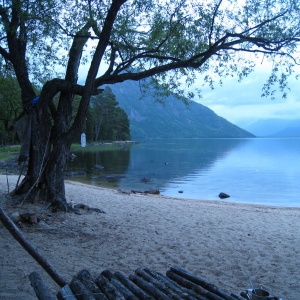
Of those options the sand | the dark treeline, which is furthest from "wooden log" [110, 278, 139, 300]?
the dark treeline

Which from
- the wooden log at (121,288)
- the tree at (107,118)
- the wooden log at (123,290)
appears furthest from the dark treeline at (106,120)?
the wooden log at (123,290)

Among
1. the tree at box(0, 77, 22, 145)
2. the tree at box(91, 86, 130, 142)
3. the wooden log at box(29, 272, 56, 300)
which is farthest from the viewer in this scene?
the tree at box(91, 86, 130, 142)

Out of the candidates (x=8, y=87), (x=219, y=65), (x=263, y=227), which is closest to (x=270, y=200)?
(x=263, y=227)

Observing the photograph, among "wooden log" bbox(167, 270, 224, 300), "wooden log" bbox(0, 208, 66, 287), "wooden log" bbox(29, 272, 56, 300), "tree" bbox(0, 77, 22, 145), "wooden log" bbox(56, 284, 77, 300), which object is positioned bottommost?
"wooden log" bbox(167, 270, 224, 300)

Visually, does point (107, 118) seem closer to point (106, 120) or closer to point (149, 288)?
point (106, 120)

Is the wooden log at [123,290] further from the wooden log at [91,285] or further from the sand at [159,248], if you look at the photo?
the sand at [159,248]

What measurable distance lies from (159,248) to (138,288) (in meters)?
3.55

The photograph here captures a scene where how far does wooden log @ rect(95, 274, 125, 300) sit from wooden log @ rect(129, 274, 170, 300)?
429 mm

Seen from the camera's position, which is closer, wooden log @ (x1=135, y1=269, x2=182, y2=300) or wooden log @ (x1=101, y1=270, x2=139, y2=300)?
wooden log @ (x1=101, y1=270, x2=139, y2=300)

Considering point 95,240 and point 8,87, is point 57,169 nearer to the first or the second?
point 95,240

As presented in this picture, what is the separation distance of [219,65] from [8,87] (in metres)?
14.6

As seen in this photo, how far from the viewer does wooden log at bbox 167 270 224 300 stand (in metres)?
3.98

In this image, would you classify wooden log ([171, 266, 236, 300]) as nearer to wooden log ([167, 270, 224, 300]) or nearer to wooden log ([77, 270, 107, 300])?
wooden log ([167, 270, 224, 300])

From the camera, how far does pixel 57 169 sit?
10016mm
